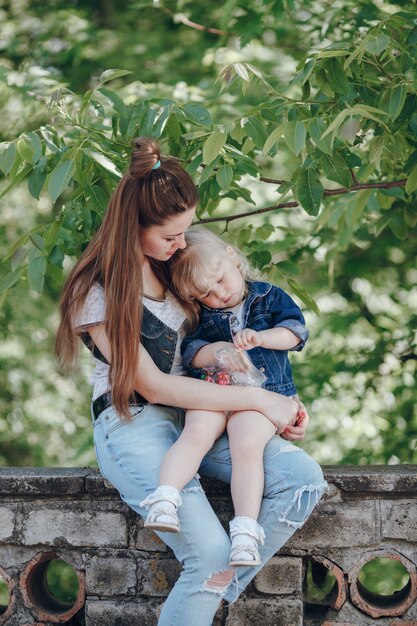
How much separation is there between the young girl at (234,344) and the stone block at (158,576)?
1.62 ft

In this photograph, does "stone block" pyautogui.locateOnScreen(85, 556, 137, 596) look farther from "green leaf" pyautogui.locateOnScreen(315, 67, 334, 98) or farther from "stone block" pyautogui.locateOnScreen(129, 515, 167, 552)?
"green leaf" pyautogui.locateOnScreen(315, 67, 334, 98)

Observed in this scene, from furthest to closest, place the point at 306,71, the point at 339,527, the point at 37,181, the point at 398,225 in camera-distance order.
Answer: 1. the point at 398,225
2. the point at 37,181
3. the point at 339,527
4. the point at 306,71

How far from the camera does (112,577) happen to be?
3.08 metres

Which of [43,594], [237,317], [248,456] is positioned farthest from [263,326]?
[43,594]

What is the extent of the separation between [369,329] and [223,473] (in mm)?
3450

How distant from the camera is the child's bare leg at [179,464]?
8.44 ft

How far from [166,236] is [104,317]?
34 cm

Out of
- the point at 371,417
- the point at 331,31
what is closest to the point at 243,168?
the point at 331,31

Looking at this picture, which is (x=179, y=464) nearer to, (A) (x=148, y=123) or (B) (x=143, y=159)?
(B) (x=143, y=159)

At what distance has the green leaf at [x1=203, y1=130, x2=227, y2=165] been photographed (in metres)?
2.86

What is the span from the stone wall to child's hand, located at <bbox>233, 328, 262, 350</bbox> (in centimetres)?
49

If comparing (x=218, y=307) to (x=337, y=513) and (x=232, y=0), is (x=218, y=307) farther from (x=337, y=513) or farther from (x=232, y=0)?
(x=232, y=0)

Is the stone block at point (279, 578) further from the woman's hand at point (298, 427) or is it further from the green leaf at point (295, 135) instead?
the green leaf at point (295, 135)

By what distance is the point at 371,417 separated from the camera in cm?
566
